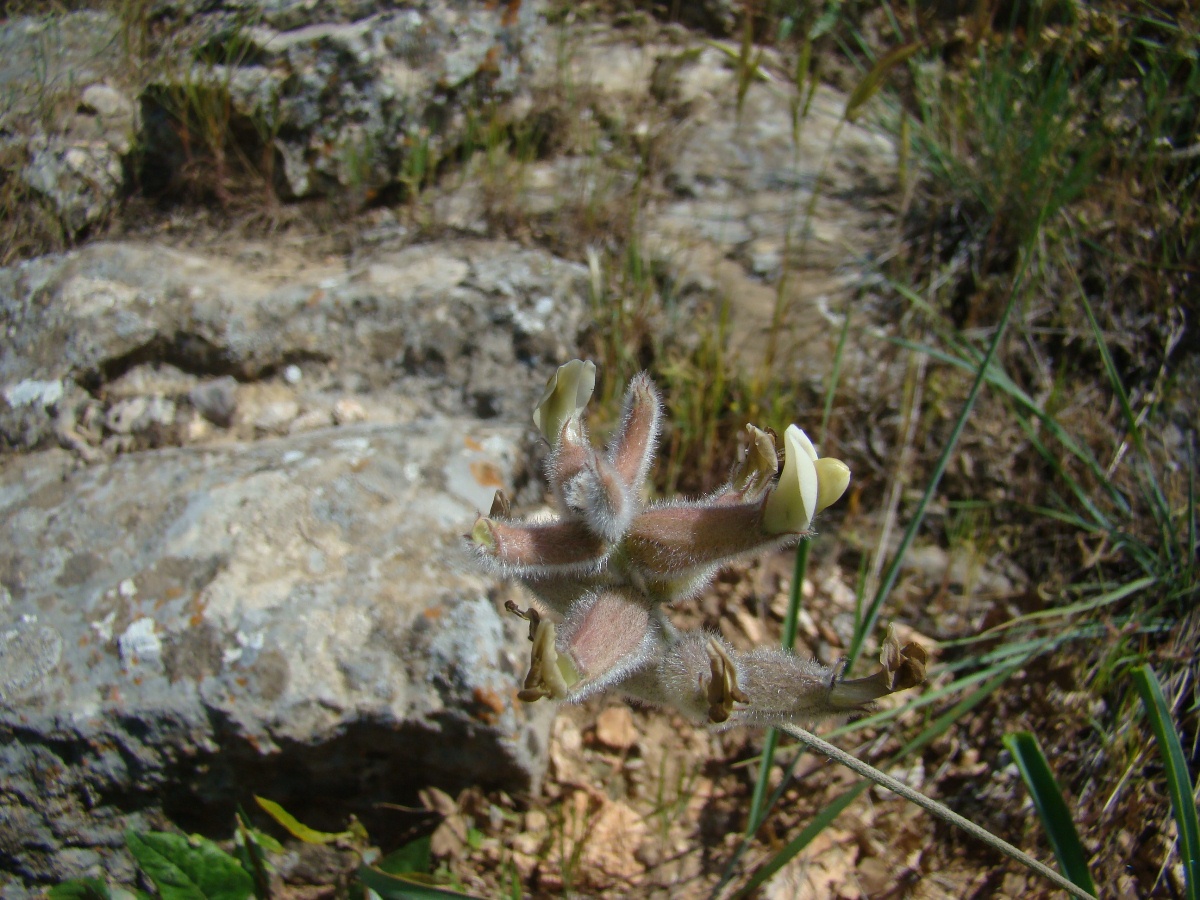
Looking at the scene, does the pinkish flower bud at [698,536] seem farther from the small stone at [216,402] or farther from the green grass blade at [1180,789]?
the small stone at [216,402]

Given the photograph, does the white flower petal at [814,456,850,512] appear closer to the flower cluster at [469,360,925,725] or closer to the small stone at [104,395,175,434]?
the flower cluster at [469,360,925,725]

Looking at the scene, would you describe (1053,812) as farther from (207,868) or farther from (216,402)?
(216,402)

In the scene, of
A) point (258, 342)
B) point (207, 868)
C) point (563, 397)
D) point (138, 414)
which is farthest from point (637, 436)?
point (138, 414)

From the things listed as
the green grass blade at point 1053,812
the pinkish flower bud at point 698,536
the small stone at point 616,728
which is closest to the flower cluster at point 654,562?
the pinkish flower bud at point 698,536

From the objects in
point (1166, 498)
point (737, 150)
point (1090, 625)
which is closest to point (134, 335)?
point (737, 150)

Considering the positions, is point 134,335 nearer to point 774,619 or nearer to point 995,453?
point 774,619

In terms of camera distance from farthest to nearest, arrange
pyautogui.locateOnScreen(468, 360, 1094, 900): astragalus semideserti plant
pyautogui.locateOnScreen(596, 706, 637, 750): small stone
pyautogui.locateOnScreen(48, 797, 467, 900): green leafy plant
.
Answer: pyautogui.locateOnScreen(596, 706, 637, 750): small stone → pyautogui.locateOnScreen(48, 797, 467, 900): green leafy plant → pyautogui.locateOnScreen(468, 360, 1094, 900): astragalus semideserti plant

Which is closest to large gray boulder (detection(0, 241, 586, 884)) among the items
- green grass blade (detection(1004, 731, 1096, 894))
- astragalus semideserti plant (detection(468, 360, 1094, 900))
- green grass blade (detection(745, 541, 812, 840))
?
green grass blade (detection(745, 541, 812, 840))
